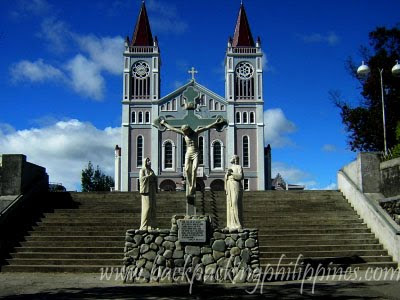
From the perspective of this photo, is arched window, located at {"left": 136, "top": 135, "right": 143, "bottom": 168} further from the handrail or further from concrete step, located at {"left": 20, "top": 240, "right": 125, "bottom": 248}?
concrete step, located at {"left": 20, "top": 240, "right": 125, "bottom": 248}

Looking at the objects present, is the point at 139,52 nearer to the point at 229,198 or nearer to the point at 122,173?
the point at 122,173

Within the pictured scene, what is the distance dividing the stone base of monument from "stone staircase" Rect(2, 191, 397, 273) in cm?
183

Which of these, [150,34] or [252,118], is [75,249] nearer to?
[252,118]

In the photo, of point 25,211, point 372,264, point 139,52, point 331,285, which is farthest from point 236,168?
point 139,52

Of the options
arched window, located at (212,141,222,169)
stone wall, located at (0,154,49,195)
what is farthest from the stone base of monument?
arched window, located at (212,141,222,169)

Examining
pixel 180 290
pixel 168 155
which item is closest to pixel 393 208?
pixel 180 290

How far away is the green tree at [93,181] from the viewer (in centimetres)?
5331

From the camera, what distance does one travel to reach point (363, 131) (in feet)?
84.9

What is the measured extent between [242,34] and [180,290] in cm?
5327

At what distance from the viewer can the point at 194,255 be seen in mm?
9906

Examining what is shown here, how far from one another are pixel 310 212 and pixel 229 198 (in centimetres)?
560

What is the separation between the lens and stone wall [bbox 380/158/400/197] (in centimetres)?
1318

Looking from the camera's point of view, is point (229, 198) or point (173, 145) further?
point (173, 145)

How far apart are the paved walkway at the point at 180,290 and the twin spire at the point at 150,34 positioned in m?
50.0
